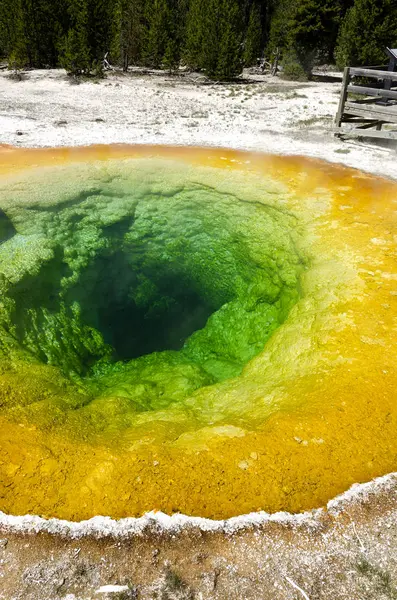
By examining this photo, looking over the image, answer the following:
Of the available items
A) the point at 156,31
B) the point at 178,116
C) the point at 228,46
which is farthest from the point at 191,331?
the point at 156,31

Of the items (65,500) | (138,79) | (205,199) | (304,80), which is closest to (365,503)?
(65,500)

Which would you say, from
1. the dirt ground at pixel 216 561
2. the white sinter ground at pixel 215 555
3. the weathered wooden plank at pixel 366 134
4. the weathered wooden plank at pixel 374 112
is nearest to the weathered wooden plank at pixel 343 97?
the weathered wooden plank at pixel 374 112

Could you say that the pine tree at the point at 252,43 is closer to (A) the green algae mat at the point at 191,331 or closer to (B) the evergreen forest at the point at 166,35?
(B) the evergreen forest at the point at 166,35

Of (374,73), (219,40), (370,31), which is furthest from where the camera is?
(219,40)

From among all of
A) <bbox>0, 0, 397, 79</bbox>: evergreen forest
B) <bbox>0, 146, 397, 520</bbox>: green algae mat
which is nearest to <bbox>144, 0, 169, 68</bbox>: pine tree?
<bbox>0, 0, 397, 79</bbox>: evergreen forest

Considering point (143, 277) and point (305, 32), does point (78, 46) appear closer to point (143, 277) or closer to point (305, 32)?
point (305, 32)

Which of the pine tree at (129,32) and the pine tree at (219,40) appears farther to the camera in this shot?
the pine tree at (129,32)

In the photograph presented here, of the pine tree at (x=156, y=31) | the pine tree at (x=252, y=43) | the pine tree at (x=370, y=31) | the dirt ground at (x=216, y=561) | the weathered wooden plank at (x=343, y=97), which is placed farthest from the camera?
the pine tree at (x=252, y=43)
